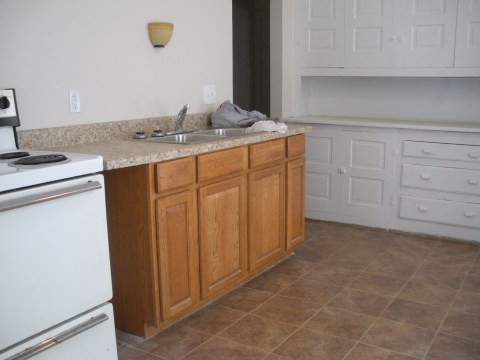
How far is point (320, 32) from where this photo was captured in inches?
173

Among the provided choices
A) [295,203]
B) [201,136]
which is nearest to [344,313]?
[295,203]

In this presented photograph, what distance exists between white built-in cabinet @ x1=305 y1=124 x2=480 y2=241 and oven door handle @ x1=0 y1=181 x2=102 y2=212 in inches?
105

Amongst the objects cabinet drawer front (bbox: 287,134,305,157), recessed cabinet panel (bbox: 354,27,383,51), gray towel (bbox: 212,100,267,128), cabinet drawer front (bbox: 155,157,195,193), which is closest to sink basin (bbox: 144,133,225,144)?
gray towel (bbox: 212,100,267,128)

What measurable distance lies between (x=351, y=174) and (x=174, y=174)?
2234 millimetres

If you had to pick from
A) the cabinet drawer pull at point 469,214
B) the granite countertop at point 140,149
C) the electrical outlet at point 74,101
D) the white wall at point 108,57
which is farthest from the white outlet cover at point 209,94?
the cabinet drawer pull at point 469,214

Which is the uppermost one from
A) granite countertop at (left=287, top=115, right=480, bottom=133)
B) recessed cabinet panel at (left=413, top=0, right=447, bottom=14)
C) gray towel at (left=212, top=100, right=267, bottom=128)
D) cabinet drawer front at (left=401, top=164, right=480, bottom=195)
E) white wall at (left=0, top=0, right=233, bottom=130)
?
recessed cabinet panel at (left=413, top=0, right=447, bottom=14)

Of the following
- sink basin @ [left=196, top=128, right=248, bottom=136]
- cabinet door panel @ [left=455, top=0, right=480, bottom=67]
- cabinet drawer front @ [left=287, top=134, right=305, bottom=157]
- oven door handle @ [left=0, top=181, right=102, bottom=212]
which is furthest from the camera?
cabinet door panel @ [left=455, top=0, right=480, bottom=67]

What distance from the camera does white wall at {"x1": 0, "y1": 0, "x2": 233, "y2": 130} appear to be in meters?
2.38

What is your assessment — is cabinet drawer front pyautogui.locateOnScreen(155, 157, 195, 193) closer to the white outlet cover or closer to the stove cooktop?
the stove cooktop

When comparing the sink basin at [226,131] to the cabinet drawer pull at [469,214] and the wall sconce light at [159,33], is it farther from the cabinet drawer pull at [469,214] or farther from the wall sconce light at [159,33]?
the cabinet drawer pull at [469,214]

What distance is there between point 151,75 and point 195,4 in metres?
0.61

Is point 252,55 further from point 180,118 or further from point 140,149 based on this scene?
point 140,149

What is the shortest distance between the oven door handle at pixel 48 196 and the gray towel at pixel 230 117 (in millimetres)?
1458

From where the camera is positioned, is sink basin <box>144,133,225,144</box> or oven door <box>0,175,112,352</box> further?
sink basin <box>144,133,225,144</box>
